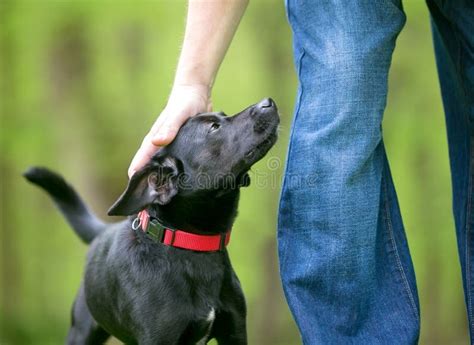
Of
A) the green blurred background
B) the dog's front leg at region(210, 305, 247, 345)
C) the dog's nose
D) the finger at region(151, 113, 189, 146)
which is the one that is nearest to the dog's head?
the dog's nose

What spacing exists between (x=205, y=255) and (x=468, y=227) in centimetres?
99

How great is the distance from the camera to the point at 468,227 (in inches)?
114

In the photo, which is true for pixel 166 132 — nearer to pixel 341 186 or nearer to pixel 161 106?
pixel 341 186

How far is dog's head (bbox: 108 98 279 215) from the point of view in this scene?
3.05 m

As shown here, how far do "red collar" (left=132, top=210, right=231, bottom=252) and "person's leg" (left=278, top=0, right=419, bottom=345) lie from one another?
576 mm

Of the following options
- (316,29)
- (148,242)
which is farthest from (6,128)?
(316,29)

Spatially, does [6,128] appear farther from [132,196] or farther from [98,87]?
[132,196]

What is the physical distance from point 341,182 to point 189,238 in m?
0.82

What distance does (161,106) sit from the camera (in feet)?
36.5

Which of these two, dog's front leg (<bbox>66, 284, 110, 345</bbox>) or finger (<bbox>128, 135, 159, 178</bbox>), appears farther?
dog's front leg (<bbox>66, 284, 110, 345</bbox>)

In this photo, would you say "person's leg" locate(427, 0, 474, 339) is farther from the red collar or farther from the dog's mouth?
the red collar

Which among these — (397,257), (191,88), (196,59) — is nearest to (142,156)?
(191,88)

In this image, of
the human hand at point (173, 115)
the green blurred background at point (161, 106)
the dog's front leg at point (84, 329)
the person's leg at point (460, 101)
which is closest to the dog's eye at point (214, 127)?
the human hand at point (173, 115)

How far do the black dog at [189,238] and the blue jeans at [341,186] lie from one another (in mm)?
528
